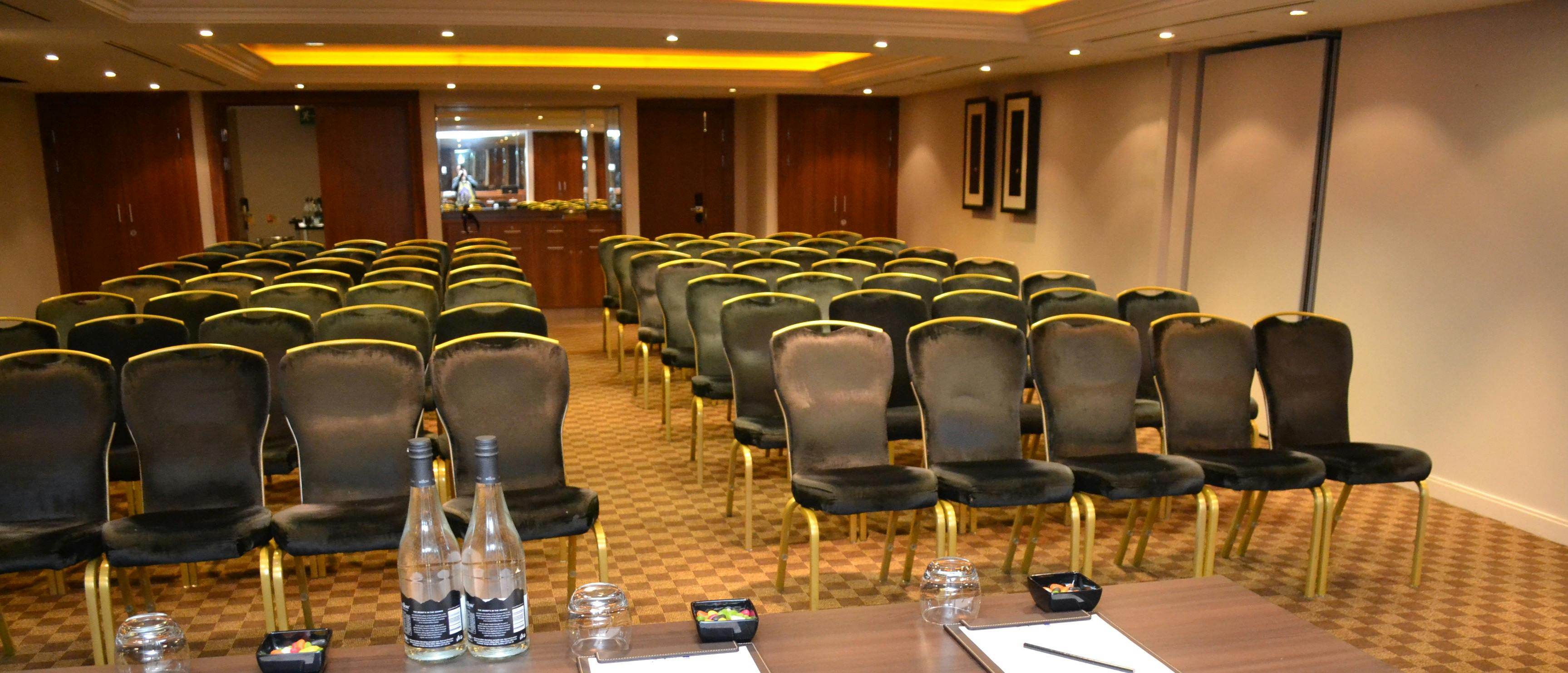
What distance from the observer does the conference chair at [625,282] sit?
8891mm

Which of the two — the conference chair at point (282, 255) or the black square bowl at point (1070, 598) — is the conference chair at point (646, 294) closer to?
the conference chair at point (282, 255)

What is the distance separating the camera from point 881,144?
14.8m

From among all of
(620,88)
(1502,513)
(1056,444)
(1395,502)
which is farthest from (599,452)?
(620,88)

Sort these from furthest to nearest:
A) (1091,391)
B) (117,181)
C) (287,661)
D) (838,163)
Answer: (838,163), (117,181), (1091,391), (287,661)

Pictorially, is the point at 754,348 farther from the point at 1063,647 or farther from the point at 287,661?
the point at 287,661

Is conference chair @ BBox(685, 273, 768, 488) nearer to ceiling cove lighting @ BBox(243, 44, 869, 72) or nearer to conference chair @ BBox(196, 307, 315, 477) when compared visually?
conference chair @ BBox(196, 307, 315, 477)

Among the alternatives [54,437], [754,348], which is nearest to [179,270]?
[54,437]

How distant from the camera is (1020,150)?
37.6ft

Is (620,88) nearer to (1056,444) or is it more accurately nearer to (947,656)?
(1056,444)

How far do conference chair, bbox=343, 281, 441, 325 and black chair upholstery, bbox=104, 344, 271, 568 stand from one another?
6.89 feet

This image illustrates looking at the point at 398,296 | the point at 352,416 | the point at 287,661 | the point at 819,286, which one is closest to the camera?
the point at 287,661

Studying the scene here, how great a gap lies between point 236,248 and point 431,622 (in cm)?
973

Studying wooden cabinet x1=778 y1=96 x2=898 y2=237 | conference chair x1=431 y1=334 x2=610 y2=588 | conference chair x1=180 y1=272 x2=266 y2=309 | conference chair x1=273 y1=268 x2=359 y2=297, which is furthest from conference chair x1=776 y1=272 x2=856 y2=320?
wooden cabinet x1=778 y1=96 x2=898 y2=237

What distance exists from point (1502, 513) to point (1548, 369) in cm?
81
